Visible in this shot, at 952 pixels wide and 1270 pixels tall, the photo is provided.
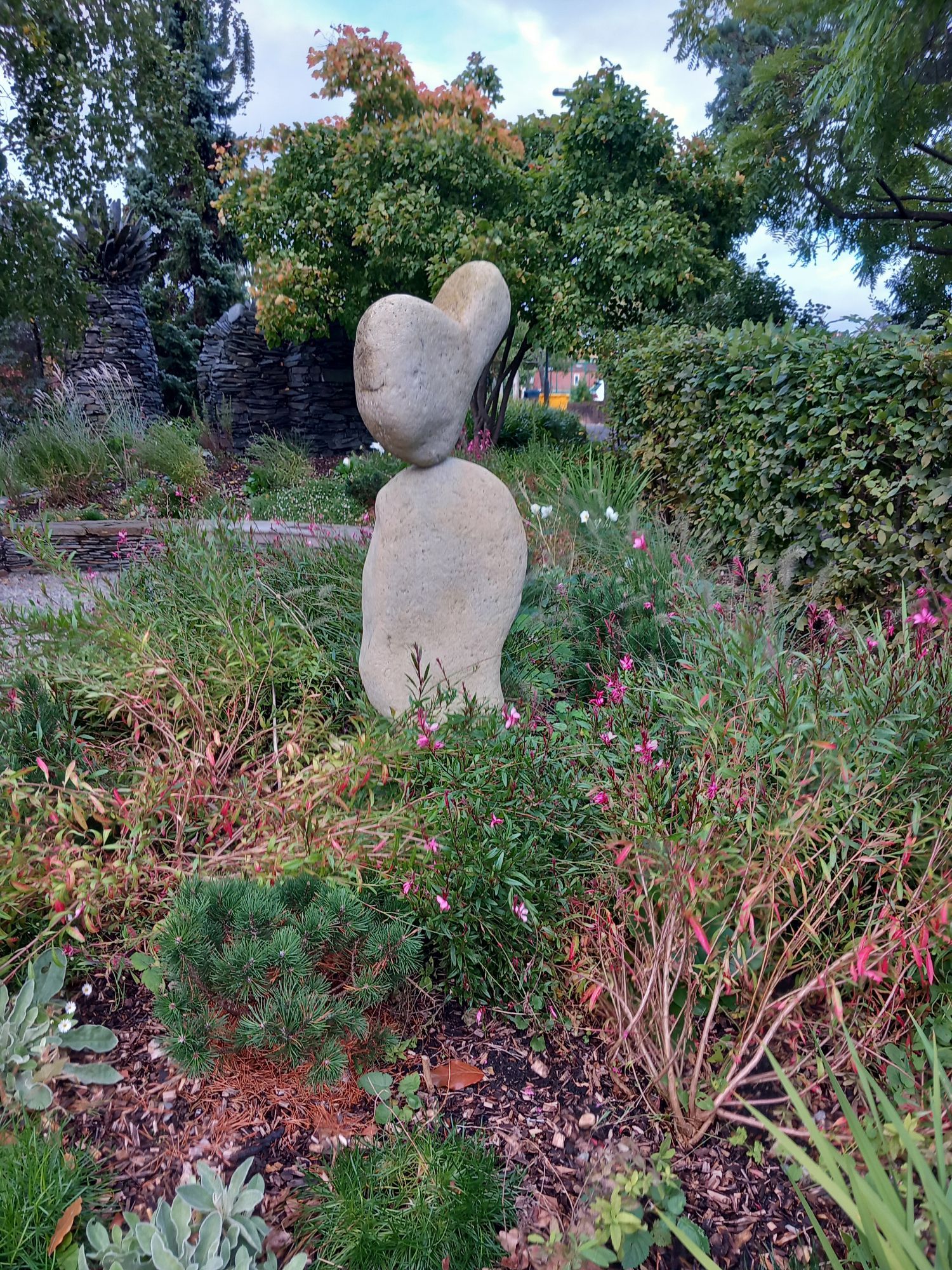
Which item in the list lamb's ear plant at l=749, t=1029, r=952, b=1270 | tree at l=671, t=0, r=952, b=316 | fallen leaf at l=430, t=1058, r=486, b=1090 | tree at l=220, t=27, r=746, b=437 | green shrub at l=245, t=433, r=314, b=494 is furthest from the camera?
green shrub at l=245, t=433, r=314, b=494

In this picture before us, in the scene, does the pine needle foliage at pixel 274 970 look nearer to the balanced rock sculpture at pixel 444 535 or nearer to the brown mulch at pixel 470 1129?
the brown mulch at pixel 470 1129

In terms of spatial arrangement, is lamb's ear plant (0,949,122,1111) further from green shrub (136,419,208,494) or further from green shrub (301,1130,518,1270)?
green shrub (136,419,208,494)

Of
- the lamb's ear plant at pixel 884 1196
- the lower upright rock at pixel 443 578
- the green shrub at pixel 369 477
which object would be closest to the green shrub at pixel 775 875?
the lamb's ear plant at pixel 884 1196

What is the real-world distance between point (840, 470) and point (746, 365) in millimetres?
1101

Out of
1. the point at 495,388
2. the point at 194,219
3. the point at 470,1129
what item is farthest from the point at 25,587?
the point at 194,219

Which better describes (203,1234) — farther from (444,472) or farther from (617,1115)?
(444,472)

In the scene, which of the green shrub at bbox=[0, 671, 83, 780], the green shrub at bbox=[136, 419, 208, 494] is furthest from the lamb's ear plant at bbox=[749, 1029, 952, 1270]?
the green shrub at bbox=[136, 419, 208, 494]

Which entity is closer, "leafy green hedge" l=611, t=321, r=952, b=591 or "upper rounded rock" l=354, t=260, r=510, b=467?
"upper rounded rock" l=354, t=260, r=510, b=467

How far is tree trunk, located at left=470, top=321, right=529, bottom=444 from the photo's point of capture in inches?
404

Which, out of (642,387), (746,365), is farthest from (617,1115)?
(642,387)

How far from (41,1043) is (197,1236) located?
57 cm

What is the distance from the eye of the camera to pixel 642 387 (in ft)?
20.6

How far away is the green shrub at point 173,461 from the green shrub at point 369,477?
168 cm

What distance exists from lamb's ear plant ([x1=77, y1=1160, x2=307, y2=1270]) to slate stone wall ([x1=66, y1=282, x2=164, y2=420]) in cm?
1398
